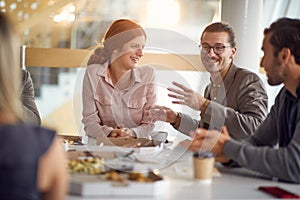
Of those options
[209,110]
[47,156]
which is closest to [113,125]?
[209,110]

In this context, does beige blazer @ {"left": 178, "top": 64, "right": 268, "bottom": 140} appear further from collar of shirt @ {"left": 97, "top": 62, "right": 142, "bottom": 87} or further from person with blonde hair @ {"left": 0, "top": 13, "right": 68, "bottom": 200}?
person with blonde hair @ {"left": 0, "top": 13, "right": 68, "bottom": 200}

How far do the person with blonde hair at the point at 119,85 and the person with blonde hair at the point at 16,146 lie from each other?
1.48 metres

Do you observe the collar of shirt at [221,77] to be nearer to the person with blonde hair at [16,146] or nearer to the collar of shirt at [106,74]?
the collar of shirt at [106,74]

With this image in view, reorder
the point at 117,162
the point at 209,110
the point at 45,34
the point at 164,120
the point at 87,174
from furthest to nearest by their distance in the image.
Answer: the point at 45,34 < the point at 164,120 < the point at 209,110 < the point at 117,162 < the point at 87,174

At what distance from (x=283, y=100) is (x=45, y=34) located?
3317mm

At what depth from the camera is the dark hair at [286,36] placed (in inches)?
73.4

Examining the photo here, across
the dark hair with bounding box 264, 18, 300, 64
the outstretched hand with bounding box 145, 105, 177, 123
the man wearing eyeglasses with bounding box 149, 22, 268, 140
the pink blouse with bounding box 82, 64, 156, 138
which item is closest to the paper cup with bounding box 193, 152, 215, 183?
the dark hair with bounding box 264, 18, 300, 64

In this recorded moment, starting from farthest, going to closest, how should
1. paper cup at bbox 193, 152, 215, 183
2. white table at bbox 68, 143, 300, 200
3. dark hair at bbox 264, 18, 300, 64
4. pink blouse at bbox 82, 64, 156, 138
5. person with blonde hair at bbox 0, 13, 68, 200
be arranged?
1. pink blouse at bbox 82, 64, 156, 138
2. dark hair at bbox 264, 18, 300, 64
3. paper cup at bbox 193, 152, 215, 183
4. white table at bbox 68, 143, 300, 200
5. person with blonde hair at bbox 0, 13, 68, 200

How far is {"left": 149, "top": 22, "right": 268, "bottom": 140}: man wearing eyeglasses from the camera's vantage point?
238 cm

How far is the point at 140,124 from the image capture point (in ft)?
9.18

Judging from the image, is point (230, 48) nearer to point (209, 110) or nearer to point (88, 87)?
point (209, 110)

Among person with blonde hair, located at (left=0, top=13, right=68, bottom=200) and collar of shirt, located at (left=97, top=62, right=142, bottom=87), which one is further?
collar of shirt, located at (left=97, top=62, right=142, bottom=87)

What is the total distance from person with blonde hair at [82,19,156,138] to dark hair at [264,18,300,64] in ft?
3.21

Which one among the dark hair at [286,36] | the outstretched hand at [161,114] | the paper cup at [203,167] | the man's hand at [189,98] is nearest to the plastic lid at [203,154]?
the paper cup at [203,167]
